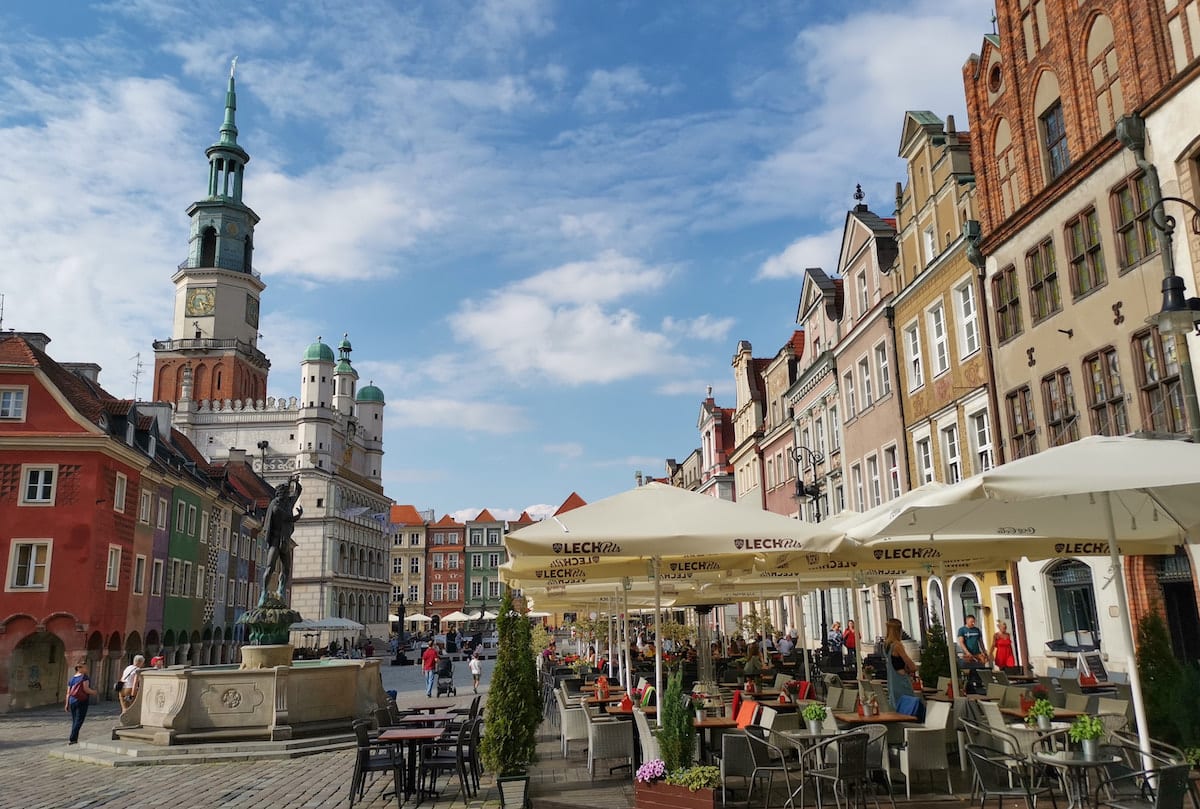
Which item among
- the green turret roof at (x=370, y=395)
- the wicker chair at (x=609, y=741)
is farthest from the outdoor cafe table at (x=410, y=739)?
the green turret roof at (x=370, y=395)

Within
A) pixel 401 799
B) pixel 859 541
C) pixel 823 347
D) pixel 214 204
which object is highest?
pixel 214 204

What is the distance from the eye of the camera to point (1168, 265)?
12805mm

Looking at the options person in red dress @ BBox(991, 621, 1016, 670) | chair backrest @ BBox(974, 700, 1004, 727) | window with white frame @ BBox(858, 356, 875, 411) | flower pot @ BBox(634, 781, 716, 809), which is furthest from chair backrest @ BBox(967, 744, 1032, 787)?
window with white frame @ BBox(858, 356, 875, 411)

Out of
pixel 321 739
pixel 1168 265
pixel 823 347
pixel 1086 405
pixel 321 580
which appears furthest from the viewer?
pixel 321 580

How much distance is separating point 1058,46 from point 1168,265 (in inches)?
376

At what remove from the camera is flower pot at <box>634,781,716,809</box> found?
830 centimetres

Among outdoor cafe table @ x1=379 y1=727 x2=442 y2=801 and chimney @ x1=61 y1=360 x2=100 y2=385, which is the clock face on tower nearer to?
chimney @ x1=61 y1=360 x2=100 y2=385

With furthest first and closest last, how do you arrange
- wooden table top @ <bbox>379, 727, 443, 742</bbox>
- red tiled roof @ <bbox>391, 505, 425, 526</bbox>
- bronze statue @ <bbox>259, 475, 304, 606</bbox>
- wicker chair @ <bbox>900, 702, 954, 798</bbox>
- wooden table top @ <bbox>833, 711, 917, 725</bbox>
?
red tiled roof @ <bbox>391, 505, 425, 526</bbox>, bronze statue @ <bbox>259, 475, 304, 606</bbox>, wooden table top @ <bbox>379, 727, 443, 742</bbox>, wooden table top @ <bbox>833, 711, 917, 725</bbox>, wicker chair @ <bbox>900, 702, 954, 798</bbox>

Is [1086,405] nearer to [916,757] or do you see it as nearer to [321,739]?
[916,757]

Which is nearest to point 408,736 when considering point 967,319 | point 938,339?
point 967,319

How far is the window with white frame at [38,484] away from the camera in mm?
30859

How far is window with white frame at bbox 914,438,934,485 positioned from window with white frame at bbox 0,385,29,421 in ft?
94.6

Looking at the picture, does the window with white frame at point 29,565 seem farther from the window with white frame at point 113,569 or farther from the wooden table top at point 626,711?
the wooden table top at point 626,711

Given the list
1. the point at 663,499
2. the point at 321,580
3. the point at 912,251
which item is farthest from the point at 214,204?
the point at 663,499
